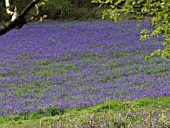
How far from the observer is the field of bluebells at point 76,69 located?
11.5 meters

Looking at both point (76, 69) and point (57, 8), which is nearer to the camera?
point (76, 69)

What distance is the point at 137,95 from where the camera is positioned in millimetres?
11359

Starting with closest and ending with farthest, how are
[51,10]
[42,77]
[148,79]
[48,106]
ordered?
[48,106] < [148,79] < [42,77] < [51,10]

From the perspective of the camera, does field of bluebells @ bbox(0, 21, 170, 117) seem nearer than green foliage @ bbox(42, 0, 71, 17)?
Yes

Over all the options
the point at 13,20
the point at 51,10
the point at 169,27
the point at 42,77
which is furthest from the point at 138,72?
the point at 51,10

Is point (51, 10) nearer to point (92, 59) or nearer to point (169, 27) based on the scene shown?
point (92, 59)

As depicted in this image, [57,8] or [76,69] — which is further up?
[57,8]

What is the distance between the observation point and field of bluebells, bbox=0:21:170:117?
11508 mm

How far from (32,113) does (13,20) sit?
23.9 feet

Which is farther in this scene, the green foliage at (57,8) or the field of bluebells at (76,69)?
the green foliage at (57,8)

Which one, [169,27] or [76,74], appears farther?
[76,74]

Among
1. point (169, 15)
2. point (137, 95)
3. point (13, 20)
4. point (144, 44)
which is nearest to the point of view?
point (13, 20)

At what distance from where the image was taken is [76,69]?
16.5 meters

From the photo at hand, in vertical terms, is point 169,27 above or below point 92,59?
above
